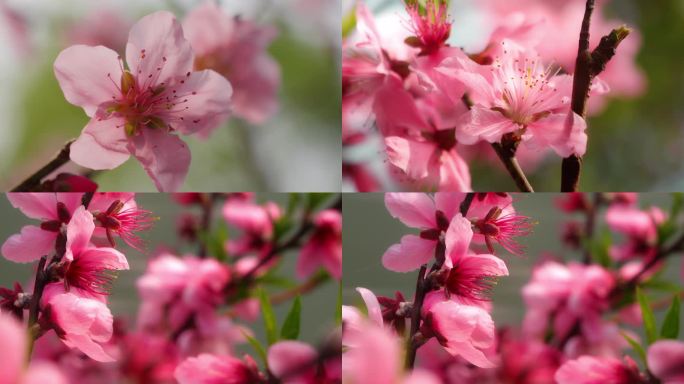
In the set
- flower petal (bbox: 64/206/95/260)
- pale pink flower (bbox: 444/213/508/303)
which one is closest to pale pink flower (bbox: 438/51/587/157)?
pale pink flower (bbox: 444/213/508/303)

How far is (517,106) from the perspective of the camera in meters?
0.76

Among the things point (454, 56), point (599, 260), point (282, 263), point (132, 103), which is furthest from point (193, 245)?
point (599, 260)

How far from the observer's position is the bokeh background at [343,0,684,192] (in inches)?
32.1

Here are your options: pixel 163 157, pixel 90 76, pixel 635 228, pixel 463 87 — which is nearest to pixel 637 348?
pixel 635 228

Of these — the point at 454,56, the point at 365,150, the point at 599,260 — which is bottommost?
the point at 599,260

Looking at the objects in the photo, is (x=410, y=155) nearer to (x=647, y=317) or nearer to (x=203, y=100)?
(x=203, y=100)

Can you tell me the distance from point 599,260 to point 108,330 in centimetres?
61

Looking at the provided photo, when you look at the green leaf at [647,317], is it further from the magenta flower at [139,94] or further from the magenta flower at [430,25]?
the magenta flower at [139,94]

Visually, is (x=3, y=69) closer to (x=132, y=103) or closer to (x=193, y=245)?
(x=132, y=103)

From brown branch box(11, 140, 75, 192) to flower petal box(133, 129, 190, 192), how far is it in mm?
85

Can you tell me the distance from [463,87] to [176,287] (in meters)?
0.43

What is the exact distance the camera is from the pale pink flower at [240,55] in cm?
82

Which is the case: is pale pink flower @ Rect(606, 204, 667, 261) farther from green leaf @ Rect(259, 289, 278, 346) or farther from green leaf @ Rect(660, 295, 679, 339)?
green leaf @ Rect(259, 289, 278, 346)

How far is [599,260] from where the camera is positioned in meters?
0.92
